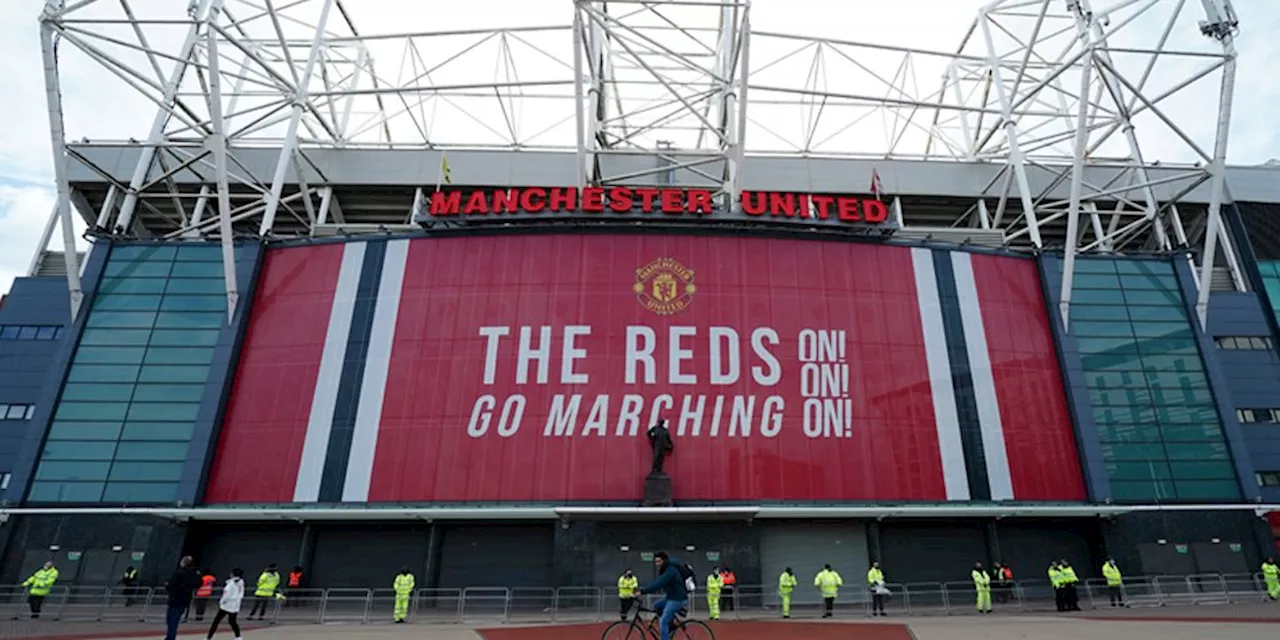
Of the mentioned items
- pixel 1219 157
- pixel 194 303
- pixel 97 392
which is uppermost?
pixel 1219 157

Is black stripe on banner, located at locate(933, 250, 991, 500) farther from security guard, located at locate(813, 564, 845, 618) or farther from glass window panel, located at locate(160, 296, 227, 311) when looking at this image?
glass window panel, located at locate(160, 296, 227, 311)

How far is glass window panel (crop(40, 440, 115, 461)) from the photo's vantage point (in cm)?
3009

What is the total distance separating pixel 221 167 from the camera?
3172cm

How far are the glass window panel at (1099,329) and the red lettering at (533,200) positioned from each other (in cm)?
2688

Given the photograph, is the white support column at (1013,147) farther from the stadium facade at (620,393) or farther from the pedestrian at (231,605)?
the pedestrian at (231,605)

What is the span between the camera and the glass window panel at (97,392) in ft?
103

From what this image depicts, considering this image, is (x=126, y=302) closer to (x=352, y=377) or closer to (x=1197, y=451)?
(x=352, y=377)

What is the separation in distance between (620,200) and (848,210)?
37.0ft

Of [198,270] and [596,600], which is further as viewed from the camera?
[198,270]

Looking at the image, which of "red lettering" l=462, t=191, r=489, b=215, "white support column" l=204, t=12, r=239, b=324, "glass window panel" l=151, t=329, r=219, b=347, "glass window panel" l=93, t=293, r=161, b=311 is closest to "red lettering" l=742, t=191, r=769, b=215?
"red lettering" l=462, t=191, r=489, b=215

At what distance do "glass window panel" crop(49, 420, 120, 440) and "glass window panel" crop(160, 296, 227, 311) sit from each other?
5975 mm

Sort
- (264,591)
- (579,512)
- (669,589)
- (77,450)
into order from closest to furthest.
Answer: (669,589) → (264,591) → (579,512) → (77,450)

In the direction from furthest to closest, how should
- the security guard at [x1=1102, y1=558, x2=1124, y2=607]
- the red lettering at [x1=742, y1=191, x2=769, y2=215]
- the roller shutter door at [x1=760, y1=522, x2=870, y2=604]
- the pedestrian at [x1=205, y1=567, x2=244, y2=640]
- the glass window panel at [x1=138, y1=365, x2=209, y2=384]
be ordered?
the red lettering at [x1=742, y1=191, x2=769, y2=215] < the glass window panel at [x1=138, y1=365, x2=209, y2=384] < the roller shutter door at [x1=760, y1=522, x2=870, y2=604] < the security guard at [x1=1102, y1=558, x2=1124, y2=607] < the pedestrian at [x1=205, y1=567, x2=244, y2=640]

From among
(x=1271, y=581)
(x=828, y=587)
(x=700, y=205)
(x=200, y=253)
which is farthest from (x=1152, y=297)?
(x=200, y=253)
